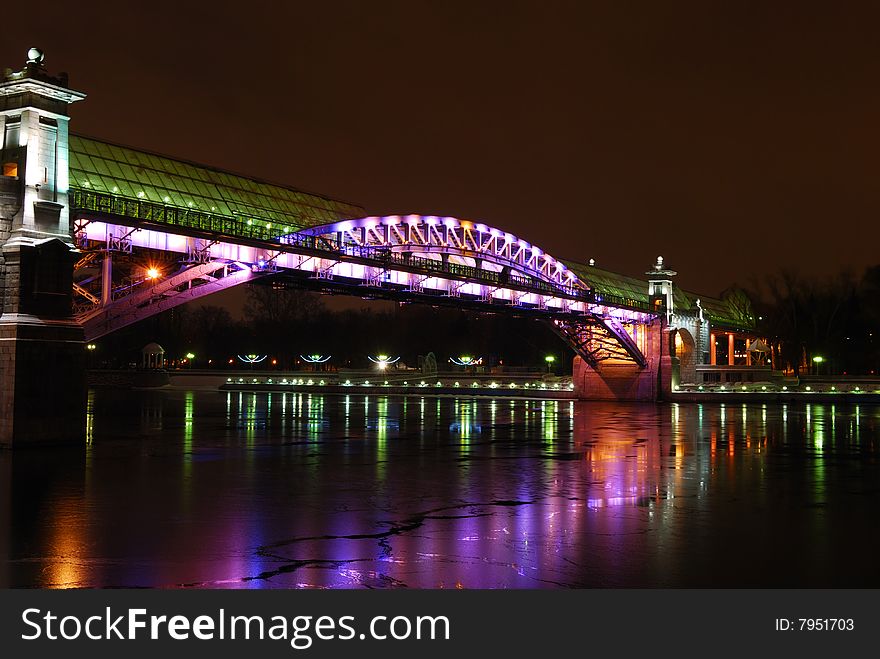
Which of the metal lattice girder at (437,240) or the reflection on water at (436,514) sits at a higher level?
the metal lattice girder at (437,240)

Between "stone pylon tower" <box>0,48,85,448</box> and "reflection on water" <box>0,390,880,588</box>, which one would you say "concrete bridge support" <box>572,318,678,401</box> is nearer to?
"reflection on water" <box>0,390,880,588</box>

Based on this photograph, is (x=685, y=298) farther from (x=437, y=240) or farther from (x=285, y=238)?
(x=285, y=238)

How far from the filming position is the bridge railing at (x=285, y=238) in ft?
101

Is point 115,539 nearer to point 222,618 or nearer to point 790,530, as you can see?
point 222,618

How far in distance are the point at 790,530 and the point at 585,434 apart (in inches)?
781

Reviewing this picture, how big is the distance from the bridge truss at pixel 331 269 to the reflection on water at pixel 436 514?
7255mm

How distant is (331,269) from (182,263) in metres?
10.1

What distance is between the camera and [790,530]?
12367 mm

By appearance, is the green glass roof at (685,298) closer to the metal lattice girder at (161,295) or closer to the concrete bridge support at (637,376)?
the concrete bridge support at (637,376)

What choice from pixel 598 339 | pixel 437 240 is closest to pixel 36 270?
pixel 437 240

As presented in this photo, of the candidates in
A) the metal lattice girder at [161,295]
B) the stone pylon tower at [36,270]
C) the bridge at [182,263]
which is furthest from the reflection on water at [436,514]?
the metal lattice girder at [161,295]

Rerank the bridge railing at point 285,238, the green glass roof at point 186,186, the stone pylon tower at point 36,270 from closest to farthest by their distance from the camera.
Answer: the stone pylon tower at point 36,270, the bridge railing at point 285,238, the green glass roof at point 186,186

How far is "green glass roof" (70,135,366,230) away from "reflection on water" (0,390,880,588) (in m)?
13.8

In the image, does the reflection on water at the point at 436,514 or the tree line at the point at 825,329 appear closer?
the reflection on water at the point at 436,514
